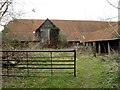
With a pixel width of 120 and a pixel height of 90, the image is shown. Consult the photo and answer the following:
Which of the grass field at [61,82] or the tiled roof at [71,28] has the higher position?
the tiled roof at [71,28]

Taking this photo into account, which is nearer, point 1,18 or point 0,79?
point 0,79

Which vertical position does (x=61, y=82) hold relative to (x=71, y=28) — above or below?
below

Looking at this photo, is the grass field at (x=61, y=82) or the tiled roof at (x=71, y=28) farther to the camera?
the tiled roof at (x=71, y=28)

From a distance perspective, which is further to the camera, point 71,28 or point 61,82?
point 71,28

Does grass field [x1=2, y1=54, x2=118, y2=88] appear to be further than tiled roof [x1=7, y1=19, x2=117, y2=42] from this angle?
No

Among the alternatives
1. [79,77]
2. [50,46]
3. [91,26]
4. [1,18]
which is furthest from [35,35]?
[79,77]

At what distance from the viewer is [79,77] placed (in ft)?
39.3

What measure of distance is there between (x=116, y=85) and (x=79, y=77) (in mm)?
2751

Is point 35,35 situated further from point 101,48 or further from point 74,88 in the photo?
point 74,88

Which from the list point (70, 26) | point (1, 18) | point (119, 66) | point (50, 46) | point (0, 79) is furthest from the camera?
point (70, 26)

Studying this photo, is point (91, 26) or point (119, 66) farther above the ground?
point (91, 26)

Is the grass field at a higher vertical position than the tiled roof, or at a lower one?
lower

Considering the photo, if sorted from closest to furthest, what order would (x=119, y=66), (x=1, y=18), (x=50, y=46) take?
(x=119, y=66)
(x=1, y=18)
(x=50, y=46)

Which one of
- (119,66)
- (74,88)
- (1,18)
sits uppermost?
(1,18)
